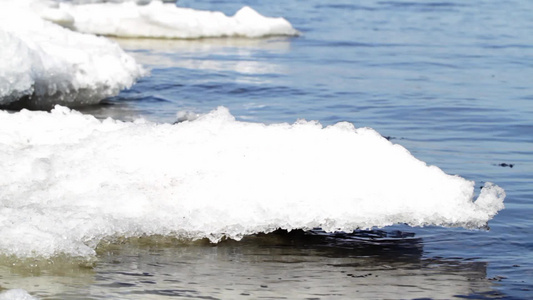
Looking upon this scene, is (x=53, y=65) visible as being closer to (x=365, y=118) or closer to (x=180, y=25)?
(x=365, y=118)

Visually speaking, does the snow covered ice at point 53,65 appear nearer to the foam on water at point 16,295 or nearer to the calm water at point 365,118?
the calm water at point 365,118

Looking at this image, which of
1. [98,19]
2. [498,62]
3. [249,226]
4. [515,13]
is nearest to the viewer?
[249,226]

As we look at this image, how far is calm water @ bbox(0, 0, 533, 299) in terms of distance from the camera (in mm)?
3824

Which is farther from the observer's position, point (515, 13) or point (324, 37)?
point (515, 13)

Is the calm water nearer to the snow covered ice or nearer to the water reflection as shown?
the water reflection

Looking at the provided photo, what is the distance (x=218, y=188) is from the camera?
4.41 meters

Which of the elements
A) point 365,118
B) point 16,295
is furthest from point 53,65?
point 16,295

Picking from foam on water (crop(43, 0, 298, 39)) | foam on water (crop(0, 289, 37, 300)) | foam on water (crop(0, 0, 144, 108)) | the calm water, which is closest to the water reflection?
the calm water

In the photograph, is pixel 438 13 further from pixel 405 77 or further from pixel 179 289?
pixel 179 289

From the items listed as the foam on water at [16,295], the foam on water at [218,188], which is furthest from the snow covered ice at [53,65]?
the foam on water at [16,295]

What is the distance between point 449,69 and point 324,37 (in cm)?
423

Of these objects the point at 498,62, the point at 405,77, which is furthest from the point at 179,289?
the point at 498,62

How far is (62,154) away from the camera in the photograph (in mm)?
4844

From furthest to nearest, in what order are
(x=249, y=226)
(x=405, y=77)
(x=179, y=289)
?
(x=405, y=77), (x=249, y=226), (x=179, y=289)
